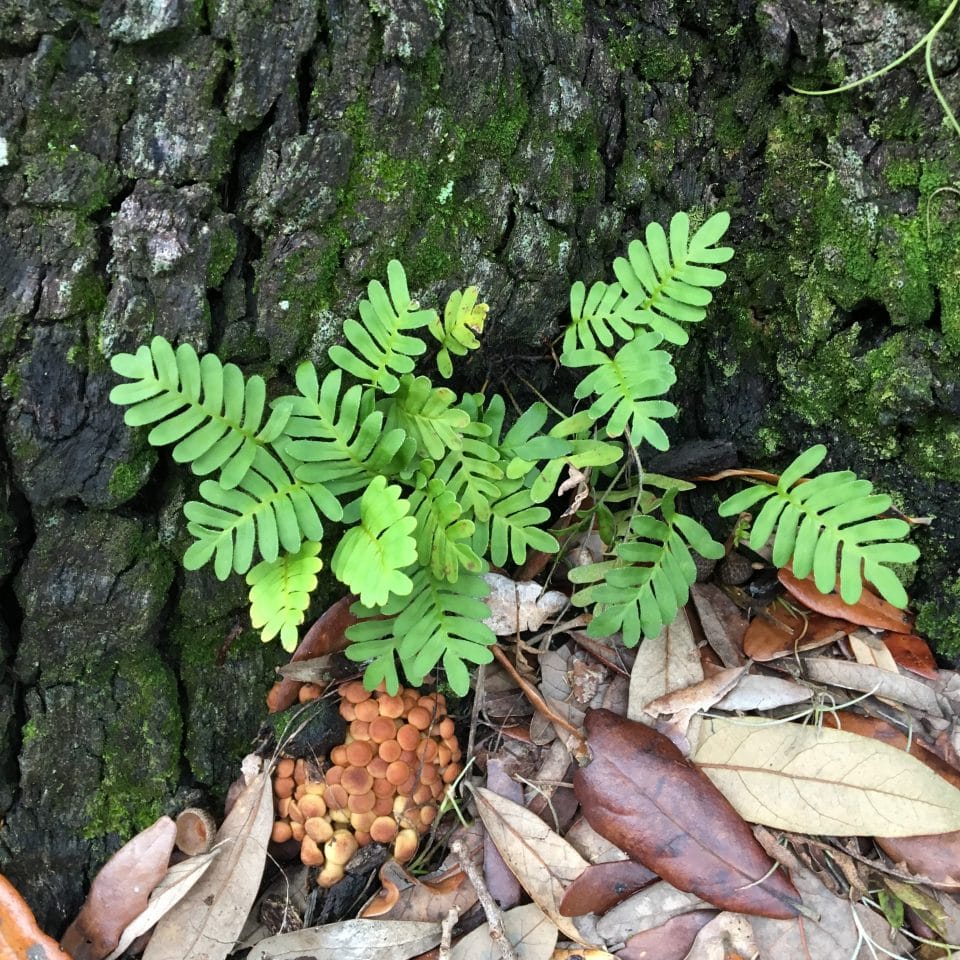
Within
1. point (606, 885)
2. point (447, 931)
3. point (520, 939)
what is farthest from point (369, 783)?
point (606, 885)

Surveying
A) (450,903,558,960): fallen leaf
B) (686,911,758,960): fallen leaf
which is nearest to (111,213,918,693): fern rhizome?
(450,903,558,960): fallen leaf

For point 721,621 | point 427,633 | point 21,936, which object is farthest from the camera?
point 721,621

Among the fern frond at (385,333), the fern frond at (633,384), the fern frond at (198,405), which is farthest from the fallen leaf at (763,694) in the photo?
the fern frond at (198,405)

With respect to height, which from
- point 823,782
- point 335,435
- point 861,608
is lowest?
point 823,782

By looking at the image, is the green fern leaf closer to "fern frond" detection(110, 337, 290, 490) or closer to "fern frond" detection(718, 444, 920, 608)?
"fern frond" detection(110, 337, 290, 490)

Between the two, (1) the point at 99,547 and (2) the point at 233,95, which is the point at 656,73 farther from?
(1) the point at 99,547

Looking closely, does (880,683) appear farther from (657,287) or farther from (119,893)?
(119,893)

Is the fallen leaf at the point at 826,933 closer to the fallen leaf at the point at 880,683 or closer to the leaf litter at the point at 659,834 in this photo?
the leaf litter at the point at 659,834
